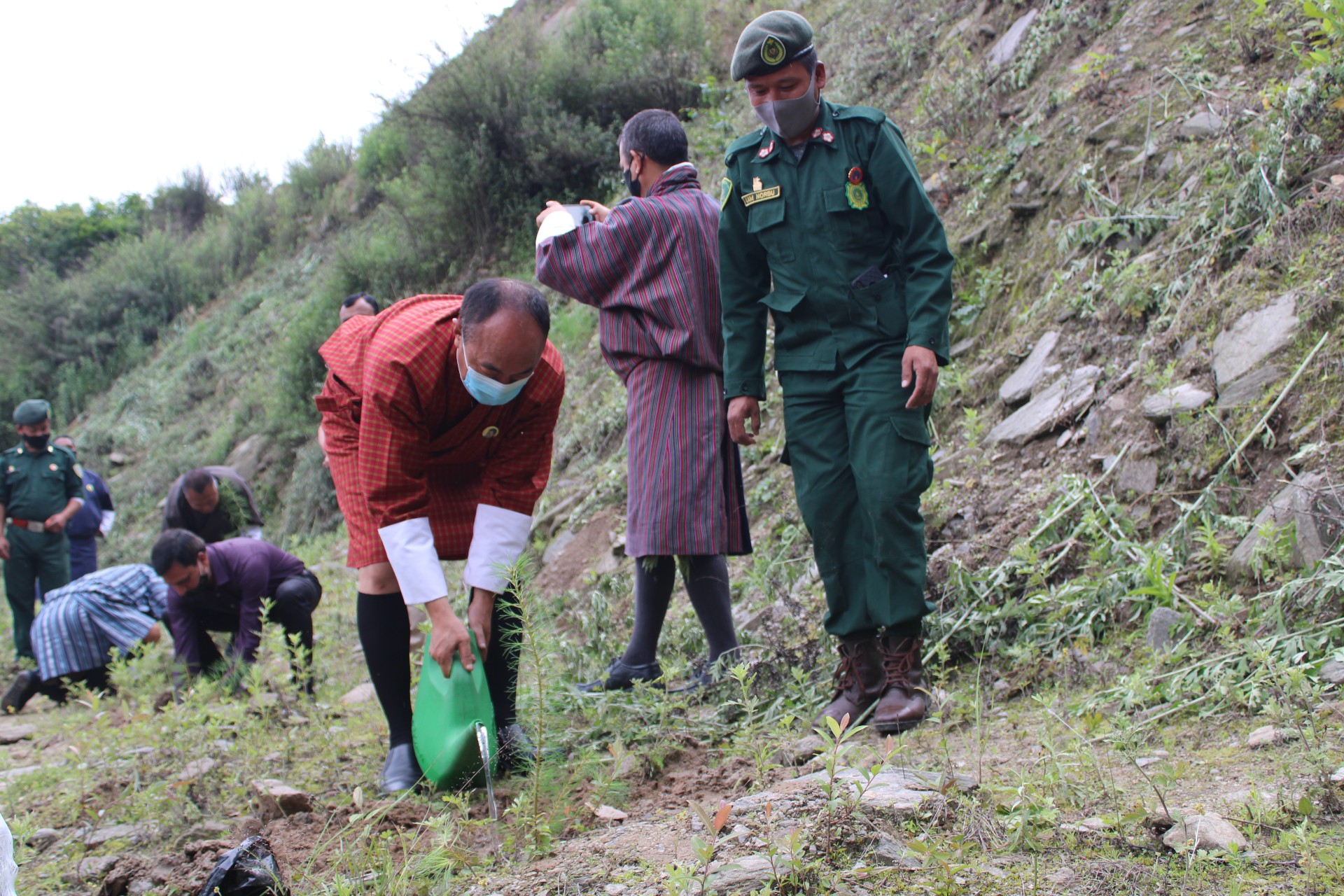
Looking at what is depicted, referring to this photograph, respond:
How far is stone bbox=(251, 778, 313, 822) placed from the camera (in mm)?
2410

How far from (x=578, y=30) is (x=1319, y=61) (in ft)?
28.5

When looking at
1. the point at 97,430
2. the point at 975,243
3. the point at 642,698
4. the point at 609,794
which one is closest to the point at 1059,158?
the point at 975,243

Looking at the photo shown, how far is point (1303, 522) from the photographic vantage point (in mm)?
2443

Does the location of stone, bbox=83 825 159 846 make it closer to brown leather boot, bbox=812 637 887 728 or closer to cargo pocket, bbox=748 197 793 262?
brown leather boot, bbox=812 637 887 728

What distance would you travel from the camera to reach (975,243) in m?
4.66

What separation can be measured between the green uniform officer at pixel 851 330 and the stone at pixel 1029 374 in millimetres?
1284

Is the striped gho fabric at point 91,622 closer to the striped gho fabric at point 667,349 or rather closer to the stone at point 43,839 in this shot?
the stone at point 43,839

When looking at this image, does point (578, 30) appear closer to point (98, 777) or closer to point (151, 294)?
point (98, 777)

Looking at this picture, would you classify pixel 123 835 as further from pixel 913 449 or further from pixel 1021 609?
pixel 1021 609

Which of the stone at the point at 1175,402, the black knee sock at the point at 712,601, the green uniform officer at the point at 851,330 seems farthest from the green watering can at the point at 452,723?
the stone at the point at 1175,402

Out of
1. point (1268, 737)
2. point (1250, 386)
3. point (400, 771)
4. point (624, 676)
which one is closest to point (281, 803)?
point (400, 771)

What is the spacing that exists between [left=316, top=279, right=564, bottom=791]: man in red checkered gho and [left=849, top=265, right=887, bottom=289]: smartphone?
82cm

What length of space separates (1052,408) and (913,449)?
4.10 ft

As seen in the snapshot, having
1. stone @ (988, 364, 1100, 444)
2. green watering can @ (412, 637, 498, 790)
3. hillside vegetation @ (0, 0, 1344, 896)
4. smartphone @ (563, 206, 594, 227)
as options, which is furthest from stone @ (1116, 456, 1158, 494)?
green watering can @ (412, 637, 498, 790)
